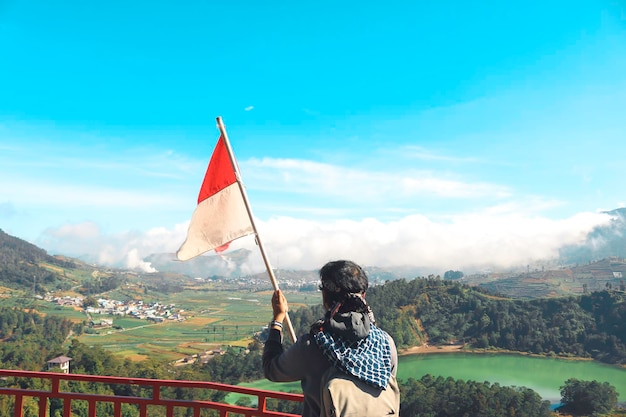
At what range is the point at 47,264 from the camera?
416 feet

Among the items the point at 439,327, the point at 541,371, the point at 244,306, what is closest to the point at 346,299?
the point at 541,371

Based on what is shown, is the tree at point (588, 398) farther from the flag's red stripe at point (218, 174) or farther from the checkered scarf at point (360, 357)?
the checkered scarf at point (360, 357)

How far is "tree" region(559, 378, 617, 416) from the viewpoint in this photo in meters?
48.2

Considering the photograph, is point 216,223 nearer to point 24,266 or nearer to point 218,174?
point 218,174

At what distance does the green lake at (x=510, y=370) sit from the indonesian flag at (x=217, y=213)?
6003cm

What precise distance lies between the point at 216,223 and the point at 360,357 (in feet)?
4.86

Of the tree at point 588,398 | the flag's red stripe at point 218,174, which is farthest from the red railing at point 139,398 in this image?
the tree at point 588,398

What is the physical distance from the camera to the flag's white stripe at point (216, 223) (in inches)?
111

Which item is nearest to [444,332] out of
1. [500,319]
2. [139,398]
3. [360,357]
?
[500,319]

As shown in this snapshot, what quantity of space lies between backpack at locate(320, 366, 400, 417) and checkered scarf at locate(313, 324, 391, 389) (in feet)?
0.08

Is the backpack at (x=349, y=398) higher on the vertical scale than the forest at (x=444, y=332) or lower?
higher

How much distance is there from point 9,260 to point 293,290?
7394 centimetres

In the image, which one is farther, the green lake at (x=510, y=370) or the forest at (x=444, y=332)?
the green lake at (x=510, y=370)

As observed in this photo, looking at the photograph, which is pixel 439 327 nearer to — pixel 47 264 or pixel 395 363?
pixel 395 363
